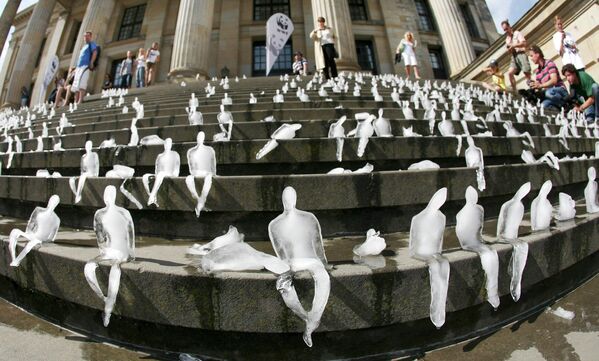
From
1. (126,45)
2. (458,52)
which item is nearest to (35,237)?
(458,52)

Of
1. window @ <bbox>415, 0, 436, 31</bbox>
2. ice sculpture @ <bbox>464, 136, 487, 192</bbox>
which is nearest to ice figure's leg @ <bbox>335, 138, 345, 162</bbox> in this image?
ice sculpture @ <bbox>464, 136, 487, 192</bbox>

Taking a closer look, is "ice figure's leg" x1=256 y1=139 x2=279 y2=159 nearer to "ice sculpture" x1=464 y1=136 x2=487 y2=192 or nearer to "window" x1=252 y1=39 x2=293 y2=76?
"ice sculpture" x1=464 y1=136 x2=487 y2=192

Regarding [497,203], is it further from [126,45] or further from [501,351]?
[126,45]

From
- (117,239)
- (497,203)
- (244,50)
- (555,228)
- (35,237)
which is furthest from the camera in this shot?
(244,50)

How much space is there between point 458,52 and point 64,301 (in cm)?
1867

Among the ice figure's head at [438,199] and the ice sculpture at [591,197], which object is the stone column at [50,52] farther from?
the ice sculpture at [591,197]

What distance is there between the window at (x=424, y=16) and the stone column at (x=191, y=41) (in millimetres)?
15319

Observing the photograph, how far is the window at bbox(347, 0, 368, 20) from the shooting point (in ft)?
73.6

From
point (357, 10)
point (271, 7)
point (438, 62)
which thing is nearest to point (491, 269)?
point (271, 7)

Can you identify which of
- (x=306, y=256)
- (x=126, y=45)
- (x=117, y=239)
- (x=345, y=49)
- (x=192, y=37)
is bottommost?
(x=306, y=256)

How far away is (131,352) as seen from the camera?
161cm

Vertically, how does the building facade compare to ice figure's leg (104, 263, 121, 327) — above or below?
above

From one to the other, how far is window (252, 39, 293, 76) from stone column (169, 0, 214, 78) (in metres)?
5.61

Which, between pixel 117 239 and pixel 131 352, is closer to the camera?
pixel 131 352
